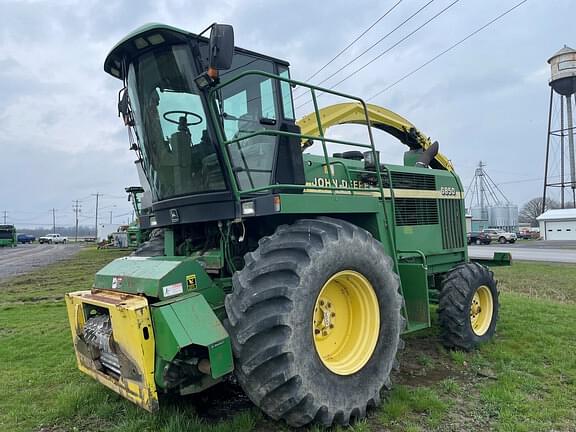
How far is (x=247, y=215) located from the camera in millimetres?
3885

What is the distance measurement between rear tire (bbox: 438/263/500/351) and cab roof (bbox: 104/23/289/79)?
12.0 ft

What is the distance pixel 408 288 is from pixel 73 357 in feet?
14.1

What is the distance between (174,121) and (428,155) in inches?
177

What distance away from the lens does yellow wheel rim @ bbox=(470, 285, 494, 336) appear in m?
6.23

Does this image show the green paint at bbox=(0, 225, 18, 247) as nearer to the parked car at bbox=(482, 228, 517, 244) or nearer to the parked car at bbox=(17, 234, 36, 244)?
the parked car at bbox=(17, 234, 36, 244)

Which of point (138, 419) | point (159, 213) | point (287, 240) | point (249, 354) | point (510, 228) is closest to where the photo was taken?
point (249, 354)

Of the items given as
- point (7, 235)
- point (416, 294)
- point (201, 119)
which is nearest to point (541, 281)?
point (416, 294)

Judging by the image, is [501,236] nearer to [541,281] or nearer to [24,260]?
[541,281]

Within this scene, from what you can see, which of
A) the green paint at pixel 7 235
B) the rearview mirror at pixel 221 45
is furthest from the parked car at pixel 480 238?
the green paint at pixel 7 235

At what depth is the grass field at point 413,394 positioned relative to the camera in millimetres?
3809

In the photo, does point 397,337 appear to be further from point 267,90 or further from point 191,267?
point 267,90

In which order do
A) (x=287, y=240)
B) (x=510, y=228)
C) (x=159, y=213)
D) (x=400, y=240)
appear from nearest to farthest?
(x=287, y=240) → (x=159, y=213) → (x=400, y=240) → (x=510, y=228)

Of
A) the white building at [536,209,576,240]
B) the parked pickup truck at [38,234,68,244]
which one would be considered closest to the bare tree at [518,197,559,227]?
the white building at [536,209,576,240]

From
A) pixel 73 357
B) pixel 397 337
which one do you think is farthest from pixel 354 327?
pixel 73 357
